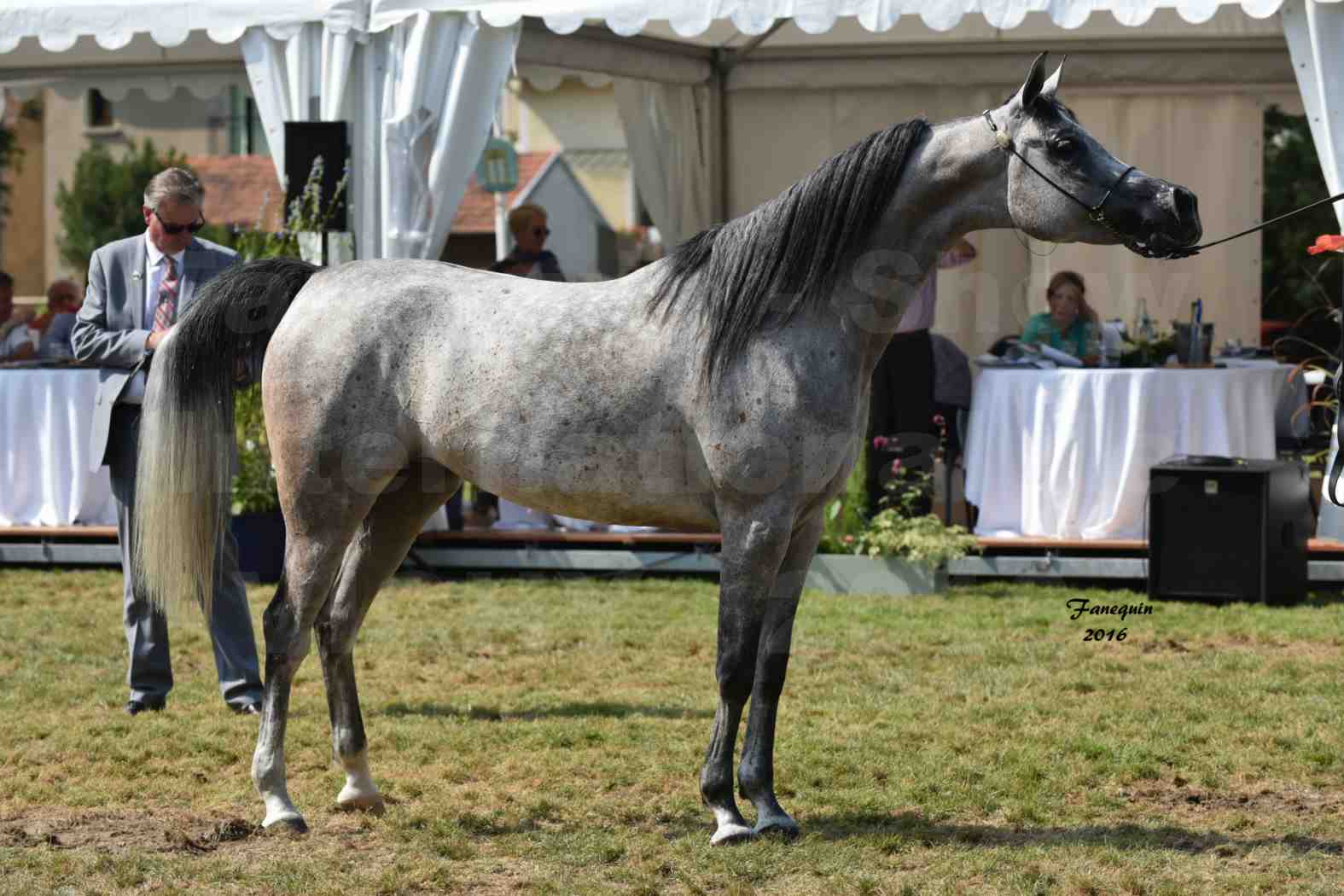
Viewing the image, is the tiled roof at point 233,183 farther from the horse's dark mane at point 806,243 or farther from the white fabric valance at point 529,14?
the horse's dark mane at point 806,243

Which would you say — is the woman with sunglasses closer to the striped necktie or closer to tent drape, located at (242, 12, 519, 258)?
tent drape, located at (242, 12, 519, 258)

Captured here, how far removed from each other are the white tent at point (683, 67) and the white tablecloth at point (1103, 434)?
1.28m

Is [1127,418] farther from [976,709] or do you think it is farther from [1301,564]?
[976,709]

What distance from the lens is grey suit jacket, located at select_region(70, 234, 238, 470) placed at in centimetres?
588

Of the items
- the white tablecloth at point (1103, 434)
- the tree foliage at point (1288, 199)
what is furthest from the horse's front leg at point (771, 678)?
the tree foliage at point (1288, 199)

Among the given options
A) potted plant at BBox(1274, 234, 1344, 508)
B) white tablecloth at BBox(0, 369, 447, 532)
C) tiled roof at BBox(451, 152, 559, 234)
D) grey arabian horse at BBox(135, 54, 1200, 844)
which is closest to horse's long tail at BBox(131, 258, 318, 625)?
grey arabian horse at BBox(135, 54, 1200, 844)

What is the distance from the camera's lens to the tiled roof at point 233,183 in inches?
1312

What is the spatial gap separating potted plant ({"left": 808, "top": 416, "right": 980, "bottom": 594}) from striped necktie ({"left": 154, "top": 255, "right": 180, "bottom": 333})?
3.62 m

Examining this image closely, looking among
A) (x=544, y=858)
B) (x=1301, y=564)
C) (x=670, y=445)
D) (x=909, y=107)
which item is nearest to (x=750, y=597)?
(x=670, y=445)

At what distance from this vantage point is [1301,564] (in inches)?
319

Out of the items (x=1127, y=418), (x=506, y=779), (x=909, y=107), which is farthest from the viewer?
(x=909, y=107)

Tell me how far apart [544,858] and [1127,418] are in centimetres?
515

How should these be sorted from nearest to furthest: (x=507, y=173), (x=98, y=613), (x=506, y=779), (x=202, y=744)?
(x=506, y=779)
(x=202, y=744)
(x=98, y=613)
(x=507, y=173)

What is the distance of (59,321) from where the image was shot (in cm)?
1169
